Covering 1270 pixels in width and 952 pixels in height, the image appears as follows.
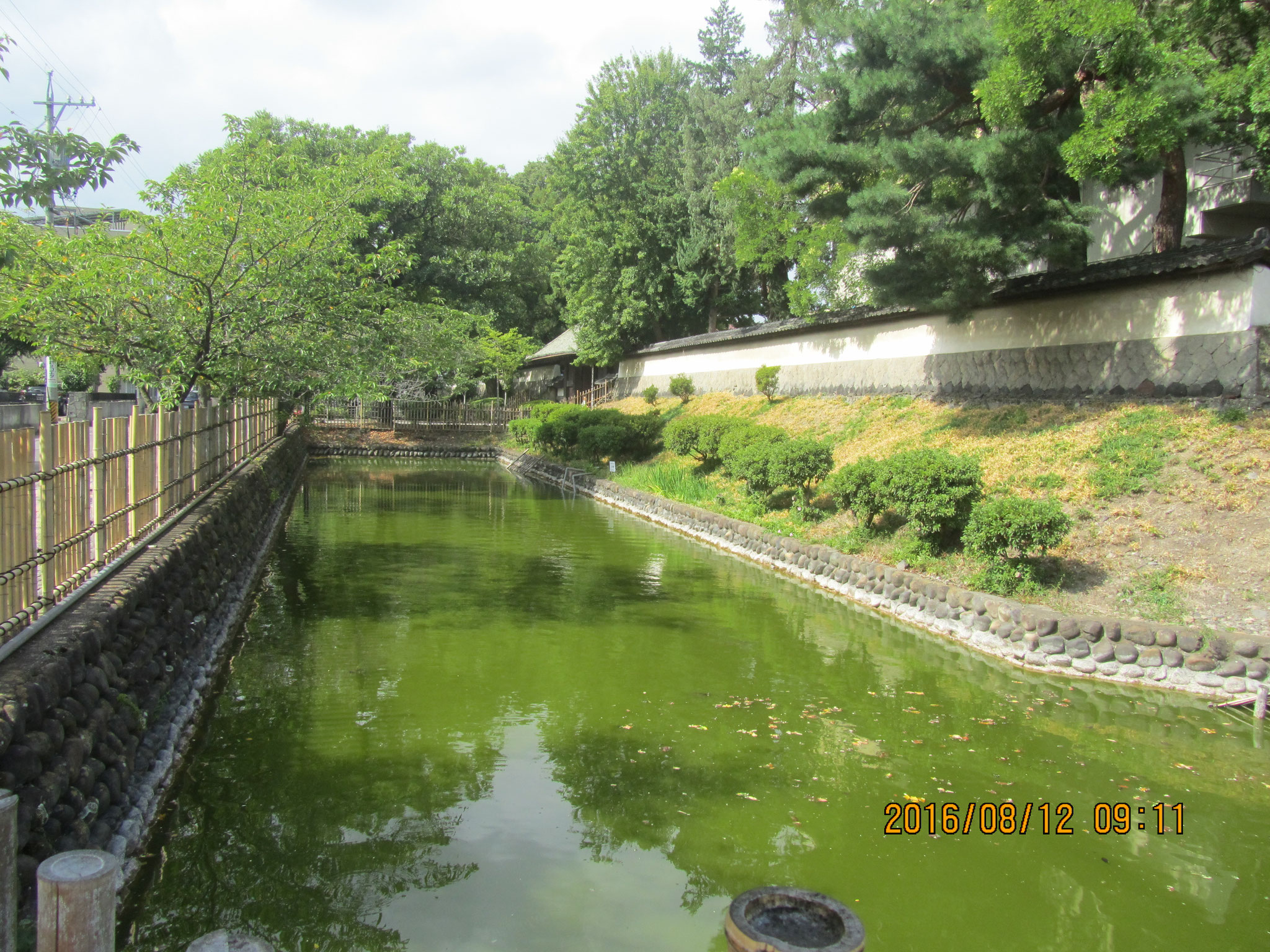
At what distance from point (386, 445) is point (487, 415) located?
215 inches

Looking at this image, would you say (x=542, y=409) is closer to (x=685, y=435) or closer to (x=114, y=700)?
(x=685, y=435)

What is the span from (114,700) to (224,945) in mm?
3150

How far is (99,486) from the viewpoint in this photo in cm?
586

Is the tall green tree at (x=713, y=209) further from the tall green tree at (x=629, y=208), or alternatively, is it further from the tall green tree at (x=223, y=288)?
the tall green tree at (x=223, y=288)

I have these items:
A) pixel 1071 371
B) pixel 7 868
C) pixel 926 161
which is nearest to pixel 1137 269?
pixel 1071 371

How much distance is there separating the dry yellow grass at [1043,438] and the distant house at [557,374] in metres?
19.3

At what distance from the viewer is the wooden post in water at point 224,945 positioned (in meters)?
2.15

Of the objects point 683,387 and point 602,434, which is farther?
point 683,387

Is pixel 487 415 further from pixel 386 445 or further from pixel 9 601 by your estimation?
pixel 9 601

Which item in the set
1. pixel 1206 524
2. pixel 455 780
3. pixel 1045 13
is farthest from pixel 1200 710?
pixel 1045 13

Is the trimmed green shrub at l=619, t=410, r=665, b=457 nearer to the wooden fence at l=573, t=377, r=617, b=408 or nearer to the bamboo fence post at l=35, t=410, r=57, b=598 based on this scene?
the wooden fence at l=573, t=377, r=617, b=408

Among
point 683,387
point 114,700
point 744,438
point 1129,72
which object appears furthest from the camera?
point 683,387

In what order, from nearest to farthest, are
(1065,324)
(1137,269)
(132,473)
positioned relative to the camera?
(132,473) < (1137,269) < (1065,324)

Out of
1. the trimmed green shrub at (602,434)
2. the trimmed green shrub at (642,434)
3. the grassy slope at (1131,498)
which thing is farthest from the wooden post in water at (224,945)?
the trimmed green shrub at (642,434)
